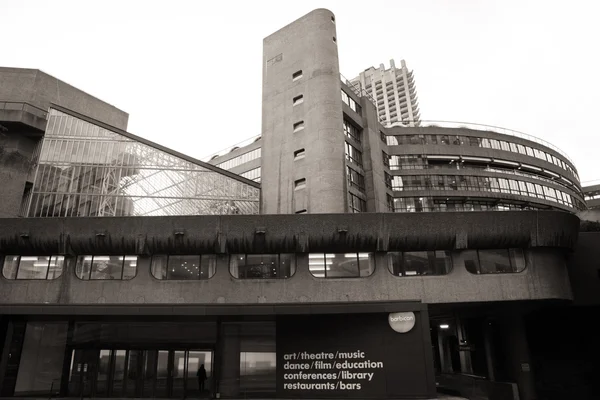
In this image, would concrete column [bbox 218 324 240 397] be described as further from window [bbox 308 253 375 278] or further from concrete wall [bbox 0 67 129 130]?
concrete wall [bbox 0 67 129 130]

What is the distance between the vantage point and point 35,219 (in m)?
22.4

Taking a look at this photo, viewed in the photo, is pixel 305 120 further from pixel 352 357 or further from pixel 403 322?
pixel 352 357

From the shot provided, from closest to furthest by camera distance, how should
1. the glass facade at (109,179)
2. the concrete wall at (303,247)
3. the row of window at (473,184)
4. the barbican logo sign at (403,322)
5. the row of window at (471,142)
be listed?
the barbican logo sign at (403,322), the concrete wall at (303,247), the glass facade at (109,179), the row of window at (473,184), the row of window at (471,142)

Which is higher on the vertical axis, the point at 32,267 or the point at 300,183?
the point at 300,183

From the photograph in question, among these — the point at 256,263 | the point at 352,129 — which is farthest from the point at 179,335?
the point at 352,129

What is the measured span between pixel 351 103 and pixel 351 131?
3415 millimetres

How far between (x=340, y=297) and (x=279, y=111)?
93.6 ft

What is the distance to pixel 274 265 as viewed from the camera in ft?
72.2

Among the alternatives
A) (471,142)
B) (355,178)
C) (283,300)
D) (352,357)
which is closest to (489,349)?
(352,357)

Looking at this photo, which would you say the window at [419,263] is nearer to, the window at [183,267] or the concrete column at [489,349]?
the concrete column at [489,349]

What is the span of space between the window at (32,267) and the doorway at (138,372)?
455cm

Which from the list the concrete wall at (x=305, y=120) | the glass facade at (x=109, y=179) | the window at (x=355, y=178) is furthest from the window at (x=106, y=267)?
the window at (x=355, y=178)

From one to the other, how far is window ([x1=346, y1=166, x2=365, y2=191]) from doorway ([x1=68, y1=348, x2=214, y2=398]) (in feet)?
93.0

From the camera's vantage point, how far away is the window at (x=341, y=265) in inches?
856
